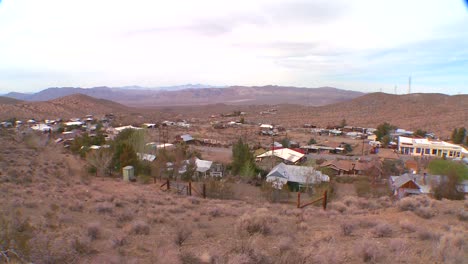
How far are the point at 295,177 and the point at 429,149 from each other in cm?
2771

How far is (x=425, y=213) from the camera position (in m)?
10.1

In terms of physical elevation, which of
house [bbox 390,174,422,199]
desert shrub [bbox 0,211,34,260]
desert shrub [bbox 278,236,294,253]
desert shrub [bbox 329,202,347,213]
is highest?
desert shrub [bbox 0,211,34,260]

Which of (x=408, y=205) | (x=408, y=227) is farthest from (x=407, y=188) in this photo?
(x=408, y=227)

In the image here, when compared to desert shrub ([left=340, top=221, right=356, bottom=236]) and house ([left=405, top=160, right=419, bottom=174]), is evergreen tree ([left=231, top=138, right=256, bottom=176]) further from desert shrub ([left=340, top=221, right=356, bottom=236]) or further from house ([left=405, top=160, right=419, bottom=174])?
desert shrub ([left=340, top=221, right=356, bottom=236])

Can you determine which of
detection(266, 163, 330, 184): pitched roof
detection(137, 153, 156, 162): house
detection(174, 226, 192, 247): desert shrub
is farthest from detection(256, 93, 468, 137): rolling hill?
detection(174, 226, 192, 247): desert shrub

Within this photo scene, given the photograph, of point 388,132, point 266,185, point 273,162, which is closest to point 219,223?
point 266,185

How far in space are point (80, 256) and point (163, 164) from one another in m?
18.5

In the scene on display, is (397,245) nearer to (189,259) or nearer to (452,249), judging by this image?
(452,249)

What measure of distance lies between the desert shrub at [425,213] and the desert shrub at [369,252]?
4838 mm

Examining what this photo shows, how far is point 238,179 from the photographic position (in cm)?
2573

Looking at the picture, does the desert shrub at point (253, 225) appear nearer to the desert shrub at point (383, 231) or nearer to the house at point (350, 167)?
the desert shrub at point (383, 231)

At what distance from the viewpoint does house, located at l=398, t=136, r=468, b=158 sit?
132 ft

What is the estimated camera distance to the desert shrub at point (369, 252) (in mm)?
6007

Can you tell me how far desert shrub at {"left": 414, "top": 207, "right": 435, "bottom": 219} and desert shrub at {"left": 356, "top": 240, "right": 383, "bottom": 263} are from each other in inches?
190
